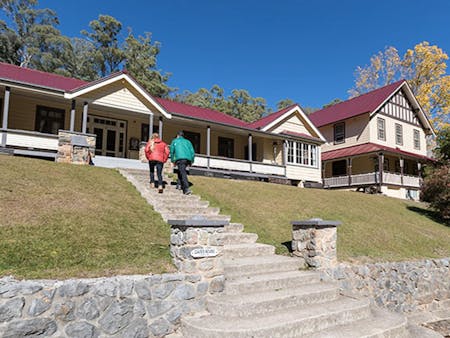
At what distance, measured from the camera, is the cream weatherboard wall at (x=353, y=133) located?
84.5ft

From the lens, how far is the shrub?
13589 millimetres

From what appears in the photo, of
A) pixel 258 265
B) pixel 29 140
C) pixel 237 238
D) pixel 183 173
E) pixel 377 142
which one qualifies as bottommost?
pixel 258 265

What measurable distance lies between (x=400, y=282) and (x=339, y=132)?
22044mm

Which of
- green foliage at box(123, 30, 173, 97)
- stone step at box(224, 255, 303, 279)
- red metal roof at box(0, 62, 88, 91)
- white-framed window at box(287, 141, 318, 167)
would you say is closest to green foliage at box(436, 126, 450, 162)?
white-framed window at box(287, 141, 318, 167)

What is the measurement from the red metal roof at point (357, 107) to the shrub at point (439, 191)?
11.9 m

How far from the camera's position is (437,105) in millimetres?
32625

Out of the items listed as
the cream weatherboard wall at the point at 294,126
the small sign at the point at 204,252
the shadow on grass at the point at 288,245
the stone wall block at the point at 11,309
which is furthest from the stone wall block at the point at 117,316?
the cream weatherboard wall at the point at 294,126

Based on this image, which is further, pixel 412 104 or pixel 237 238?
pixel 412 104

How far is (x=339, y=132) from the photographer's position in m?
28.0

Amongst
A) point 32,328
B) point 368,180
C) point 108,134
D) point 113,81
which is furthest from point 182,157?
point 368,180

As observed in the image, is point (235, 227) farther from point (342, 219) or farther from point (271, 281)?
point (342, 219)

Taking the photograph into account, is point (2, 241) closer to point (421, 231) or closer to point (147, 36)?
point (421, 231)

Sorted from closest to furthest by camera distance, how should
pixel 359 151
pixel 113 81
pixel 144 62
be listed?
pixel 113 81
pixel 359 151
pixel 144 62

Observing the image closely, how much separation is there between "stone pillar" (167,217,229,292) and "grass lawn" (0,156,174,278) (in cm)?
30
